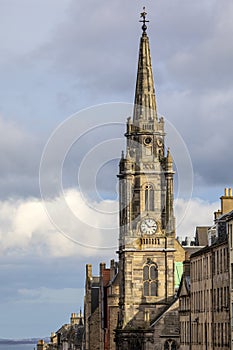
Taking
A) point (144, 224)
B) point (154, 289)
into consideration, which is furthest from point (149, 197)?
point (154, 289)

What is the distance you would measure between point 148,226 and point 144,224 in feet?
2.08

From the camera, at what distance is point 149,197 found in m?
160

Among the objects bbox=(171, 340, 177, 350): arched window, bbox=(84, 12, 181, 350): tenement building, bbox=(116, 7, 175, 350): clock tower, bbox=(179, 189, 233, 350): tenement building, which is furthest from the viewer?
bbox=(116, 7, 175, 350): clock tower

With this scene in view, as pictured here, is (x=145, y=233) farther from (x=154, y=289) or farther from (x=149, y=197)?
(x=154, y=289)

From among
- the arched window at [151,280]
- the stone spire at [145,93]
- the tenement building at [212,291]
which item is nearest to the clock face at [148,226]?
the arched window at [151,280]

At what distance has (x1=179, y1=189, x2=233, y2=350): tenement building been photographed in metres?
100

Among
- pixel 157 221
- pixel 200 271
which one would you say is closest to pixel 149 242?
pixel 157 221

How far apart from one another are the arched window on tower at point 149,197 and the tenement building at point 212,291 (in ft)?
100

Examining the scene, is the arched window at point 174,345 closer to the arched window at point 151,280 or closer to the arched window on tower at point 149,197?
the arched window at point 151,280

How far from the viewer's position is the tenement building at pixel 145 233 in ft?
506

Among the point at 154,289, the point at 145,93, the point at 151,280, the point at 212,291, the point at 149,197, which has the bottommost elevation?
the point at 212,291

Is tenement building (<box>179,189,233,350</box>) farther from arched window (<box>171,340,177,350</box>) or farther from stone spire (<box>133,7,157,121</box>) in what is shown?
stone spire (<box>133,7,157,121</box>)

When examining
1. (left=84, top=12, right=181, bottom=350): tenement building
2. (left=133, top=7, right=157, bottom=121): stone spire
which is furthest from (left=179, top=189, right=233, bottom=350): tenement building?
(left=133, top=7, right=157, bottom=121): stone spire

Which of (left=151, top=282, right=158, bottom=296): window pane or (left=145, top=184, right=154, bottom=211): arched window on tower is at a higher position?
(left=145, top=184, right=154, bottom=211): arched window on tower
